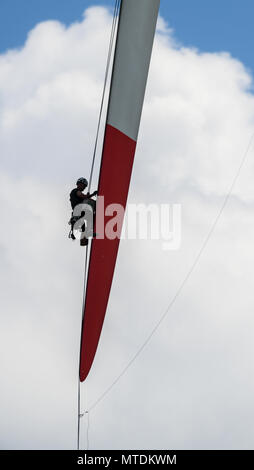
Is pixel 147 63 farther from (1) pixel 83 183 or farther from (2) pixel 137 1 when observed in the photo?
(1) pixel 83 183

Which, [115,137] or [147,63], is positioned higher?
[147,63]

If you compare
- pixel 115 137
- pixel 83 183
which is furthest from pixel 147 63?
pixel 83 183

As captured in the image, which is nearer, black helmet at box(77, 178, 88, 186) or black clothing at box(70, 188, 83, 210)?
black helmet at box(77, 178, 88, 186)

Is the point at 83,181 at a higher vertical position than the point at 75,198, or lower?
higher

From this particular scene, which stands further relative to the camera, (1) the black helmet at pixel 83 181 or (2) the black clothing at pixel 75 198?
(2) the black clothing at pixel 75 198

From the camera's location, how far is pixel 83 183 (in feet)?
49.1

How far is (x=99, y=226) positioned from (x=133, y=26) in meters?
3.67
